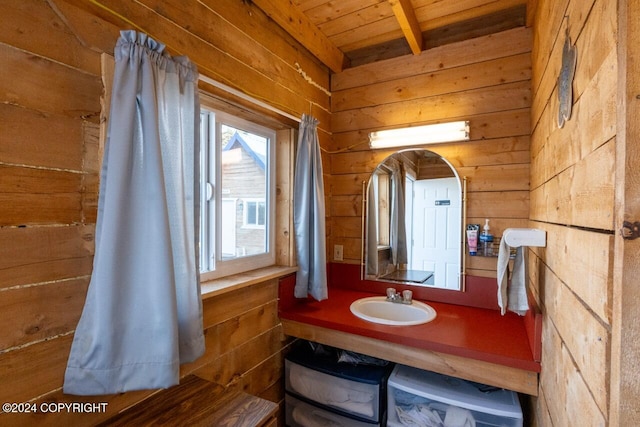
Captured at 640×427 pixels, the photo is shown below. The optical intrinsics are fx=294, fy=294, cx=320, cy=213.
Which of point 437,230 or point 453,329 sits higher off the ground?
point 437,230

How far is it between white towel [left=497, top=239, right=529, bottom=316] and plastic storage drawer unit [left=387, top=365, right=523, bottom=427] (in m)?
0.39

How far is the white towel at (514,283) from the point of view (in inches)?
45.8

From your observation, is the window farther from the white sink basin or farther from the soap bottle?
the soap bottle

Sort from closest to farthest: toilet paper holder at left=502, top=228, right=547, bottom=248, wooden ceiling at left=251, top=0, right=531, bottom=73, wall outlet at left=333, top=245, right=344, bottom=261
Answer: toilet paper holder at left=502, top=228, right=547, bottom=248 → wooden ceiling at left=251, top=0, right=531, bottom=73 → wall outlet at left=333, top=245, right=344, bottom=261

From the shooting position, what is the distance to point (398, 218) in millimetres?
1973

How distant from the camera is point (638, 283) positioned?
451mm

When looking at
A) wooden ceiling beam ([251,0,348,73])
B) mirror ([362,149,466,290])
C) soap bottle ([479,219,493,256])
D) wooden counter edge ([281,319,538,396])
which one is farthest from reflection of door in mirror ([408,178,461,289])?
wooden ceiling beam ([251,0,348,73])

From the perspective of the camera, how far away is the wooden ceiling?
165 cm

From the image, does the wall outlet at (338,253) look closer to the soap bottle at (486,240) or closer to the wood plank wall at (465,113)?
the wood plank wall at (465,113)

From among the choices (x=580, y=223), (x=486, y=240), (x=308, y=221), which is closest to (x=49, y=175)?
(x=308, y=221)

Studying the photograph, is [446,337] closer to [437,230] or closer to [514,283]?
[514,283]

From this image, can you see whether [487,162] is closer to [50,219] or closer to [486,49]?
[486,49]

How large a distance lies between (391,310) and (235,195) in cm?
117

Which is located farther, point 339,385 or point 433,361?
point 339,385
